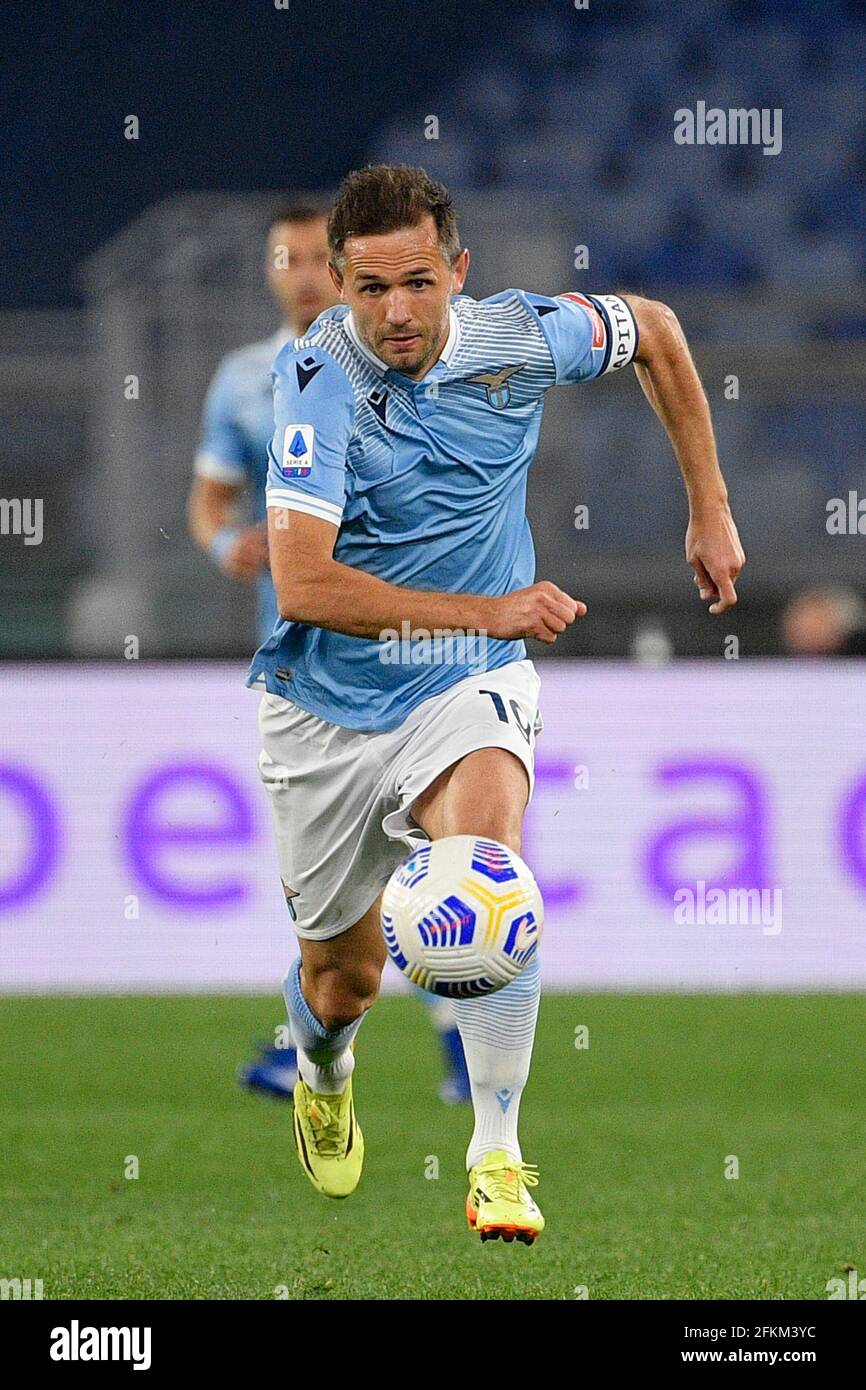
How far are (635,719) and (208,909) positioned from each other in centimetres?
191

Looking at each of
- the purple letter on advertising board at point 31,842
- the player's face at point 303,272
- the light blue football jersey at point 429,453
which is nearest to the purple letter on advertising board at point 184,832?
the purple letter on advertising board at point 31,842

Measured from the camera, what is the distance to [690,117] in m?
13.2

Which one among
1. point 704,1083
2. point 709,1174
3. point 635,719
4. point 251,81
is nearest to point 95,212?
point 251,81

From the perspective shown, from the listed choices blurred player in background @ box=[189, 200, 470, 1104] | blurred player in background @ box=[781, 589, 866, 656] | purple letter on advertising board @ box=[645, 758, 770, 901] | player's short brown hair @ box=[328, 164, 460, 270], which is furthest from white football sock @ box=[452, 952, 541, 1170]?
blurred player in background @ box=[781, 589, 866, 656]

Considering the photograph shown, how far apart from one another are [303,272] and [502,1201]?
3238mm

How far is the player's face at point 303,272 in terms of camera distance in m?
6.12

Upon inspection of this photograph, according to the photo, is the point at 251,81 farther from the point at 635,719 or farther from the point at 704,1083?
the point at 704,1083

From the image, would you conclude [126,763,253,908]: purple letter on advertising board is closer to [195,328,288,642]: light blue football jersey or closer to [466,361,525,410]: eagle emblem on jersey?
[195,328,288,642]: light blue football jersey

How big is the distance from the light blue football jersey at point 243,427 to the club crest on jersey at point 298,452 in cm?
249

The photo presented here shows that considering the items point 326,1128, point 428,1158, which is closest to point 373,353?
point 326,1128

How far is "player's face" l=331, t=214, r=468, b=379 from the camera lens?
12.8 ft

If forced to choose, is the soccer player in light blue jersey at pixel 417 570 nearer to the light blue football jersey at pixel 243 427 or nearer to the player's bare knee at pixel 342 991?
the player's bare knee at pixel 342 991

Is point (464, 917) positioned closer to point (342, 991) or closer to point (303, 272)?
point (342, 991)

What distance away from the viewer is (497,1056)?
3939 mm
